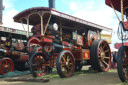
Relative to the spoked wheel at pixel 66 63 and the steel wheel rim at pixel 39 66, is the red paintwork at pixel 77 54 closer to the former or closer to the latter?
the spoked wheel at pixel 66 63

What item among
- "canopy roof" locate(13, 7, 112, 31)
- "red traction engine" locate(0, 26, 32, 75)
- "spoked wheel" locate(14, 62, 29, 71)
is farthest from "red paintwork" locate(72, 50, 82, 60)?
"spoked wheel" locate(14, 62, 29, 71)

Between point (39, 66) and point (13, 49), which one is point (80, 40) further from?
point (13, 49)

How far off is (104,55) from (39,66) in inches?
127

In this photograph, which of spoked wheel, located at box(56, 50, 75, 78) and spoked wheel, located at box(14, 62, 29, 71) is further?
spoked wheel, located at box(14, 62, 29, 71)

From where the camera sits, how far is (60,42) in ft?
24.0

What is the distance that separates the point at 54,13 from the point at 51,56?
1.93 m

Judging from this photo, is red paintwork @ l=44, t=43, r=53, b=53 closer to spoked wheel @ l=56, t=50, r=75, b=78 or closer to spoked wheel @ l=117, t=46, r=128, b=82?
spoked wheel @ l=56, t=50, r=75, b=78

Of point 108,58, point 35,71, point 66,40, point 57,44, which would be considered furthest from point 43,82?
point 108,58

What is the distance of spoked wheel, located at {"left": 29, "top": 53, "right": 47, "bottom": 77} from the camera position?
6487mm

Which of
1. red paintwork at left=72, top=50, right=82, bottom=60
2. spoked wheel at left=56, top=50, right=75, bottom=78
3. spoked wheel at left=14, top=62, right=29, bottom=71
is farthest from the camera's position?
spoked wheel at left=14, top=62, right=29, bottom=71

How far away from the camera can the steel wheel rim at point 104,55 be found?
24.3 feet

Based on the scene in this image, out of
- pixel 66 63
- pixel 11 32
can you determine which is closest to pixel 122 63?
pixel 66 63

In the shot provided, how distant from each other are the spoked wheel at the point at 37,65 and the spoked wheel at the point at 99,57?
2.24m

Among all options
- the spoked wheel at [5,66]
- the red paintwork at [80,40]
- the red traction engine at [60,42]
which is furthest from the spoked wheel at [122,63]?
the spoked wheel at [5,66]
